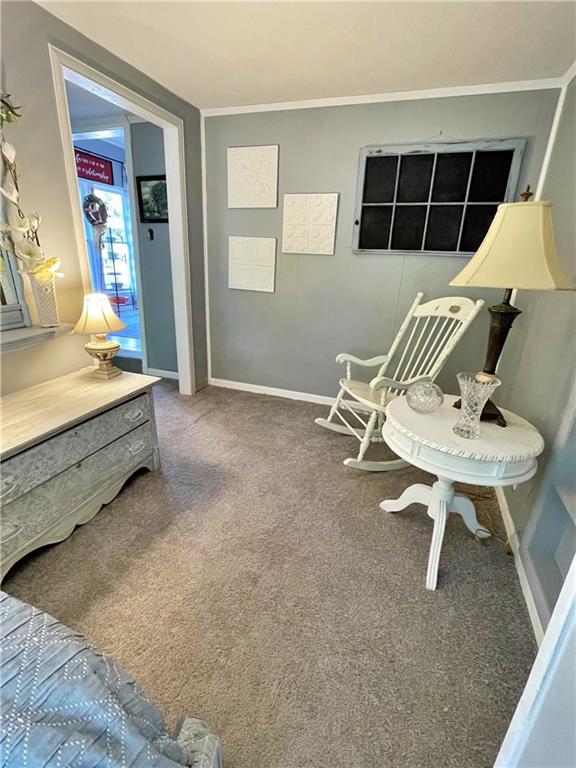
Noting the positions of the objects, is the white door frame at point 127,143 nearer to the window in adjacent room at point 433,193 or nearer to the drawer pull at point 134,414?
the drawer pull at point 134,414

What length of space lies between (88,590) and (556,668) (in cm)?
149

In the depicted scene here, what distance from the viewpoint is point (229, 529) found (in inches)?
68.0

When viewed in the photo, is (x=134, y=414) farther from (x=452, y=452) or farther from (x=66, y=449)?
(x=452, y=452)

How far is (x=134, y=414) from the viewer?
189 cm

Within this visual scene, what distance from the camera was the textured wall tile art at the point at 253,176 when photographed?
108 inches

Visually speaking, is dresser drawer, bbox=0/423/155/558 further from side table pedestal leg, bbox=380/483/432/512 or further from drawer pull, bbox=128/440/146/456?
side table pedestal leg, bbox=380/483/432/512

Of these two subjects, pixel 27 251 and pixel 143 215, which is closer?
pixel 27 251

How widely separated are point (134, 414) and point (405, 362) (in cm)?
195

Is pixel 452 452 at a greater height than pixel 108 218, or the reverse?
pixel 108 218

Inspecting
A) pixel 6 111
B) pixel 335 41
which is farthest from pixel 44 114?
pixel 335 41

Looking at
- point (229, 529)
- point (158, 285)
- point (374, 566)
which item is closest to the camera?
point (374, 566)

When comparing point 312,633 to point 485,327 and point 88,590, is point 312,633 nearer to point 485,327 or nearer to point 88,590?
point 88,590

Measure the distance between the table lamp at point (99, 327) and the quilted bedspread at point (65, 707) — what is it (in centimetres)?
134

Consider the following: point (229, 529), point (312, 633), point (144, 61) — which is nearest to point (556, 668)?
point (312, 633)
